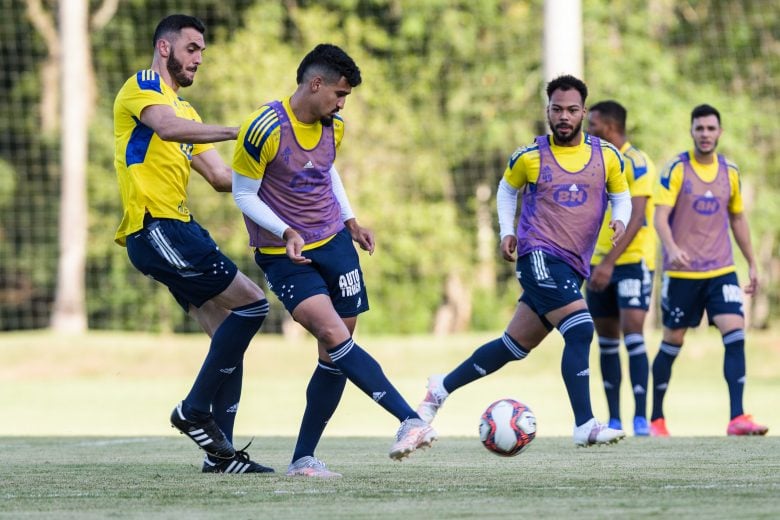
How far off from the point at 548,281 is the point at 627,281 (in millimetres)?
2754

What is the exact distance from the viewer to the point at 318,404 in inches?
275

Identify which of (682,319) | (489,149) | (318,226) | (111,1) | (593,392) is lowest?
(593,392)

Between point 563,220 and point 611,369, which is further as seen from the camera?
point 611,369

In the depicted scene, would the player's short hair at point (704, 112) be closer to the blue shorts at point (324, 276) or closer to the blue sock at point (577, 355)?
the blue sock at point (577, 355)

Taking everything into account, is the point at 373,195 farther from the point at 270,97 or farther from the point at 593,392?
the point at 593,392

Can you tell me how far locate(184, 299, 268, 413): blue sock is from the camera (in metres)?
6.95

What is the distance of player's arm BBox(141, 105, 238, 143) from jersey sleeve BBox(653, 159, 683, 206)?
4810mm

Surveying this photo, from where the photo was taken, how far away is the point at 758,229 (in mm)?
29938

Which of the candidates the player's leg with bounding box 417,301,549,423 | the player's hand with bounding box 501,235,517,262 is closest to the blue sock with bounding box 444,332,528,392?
the player's leg with bounding box 417,301,549,423

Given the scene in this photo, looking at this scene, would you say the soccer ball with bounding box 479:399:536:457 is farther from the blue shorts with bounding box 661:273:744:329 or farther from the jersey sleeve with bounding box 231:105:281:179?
the blue shorts with bounding box 661:273:744:329

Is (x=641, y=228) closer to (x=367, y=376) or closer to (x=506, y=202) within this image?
(x=506, y=202)

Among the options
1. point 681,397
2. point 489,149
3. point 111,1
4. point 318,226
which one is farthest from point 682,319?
point 111,1

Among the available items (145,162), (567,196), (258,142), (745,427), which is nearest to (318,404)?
(258,142)

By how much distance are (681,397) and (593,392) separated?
136cm
